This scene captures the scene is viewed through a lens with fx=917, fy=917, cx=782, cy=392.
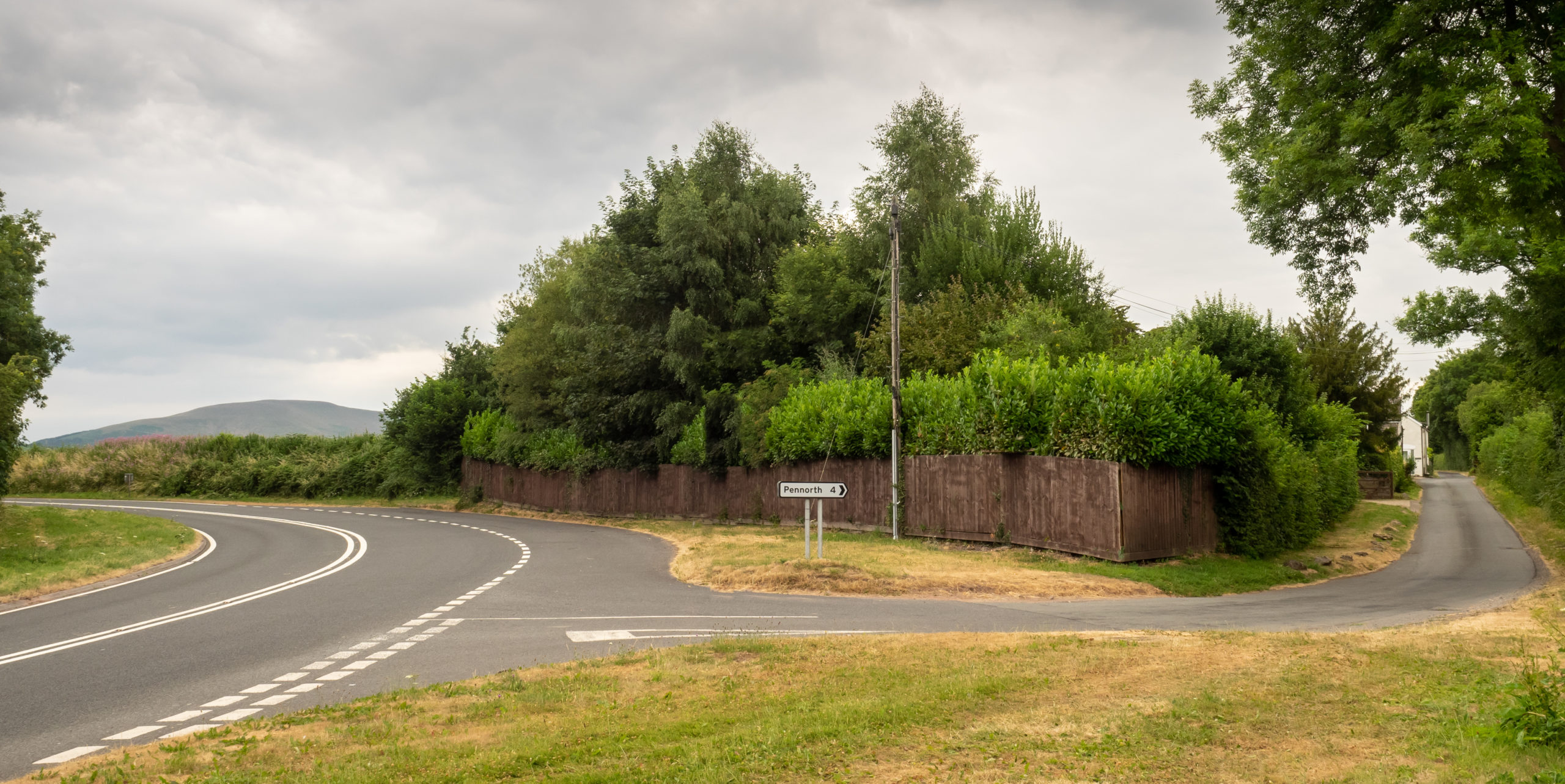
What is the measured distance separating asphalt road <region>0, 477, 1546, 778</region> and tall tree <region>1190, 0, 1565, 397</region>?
5.39 m

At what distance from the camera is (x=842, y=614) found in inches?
519

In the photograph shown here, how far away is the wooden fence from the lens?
18703 mm

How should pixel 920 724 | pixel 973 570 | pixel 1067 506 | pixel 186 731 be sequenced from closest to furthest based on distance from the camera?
pixel 920 724, pixel 186 731, pixel 973 570, pixel 1067 506

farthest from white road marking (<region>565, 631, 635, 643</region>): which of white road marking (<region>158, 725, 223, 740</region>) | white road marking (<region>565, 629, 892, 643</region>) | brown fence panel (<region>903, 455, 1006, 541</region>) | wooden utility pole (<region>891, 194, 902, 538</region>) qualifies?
wooden utility pole (<region>891, 194, 902, 538</region>)

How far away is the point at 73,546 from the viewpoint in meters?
23.1

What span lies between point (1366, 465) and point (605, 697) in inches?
2111

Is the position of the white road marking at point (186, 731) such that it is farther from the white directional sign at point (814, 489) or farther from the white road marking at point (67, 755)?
the white directional sign at point (814, 489)

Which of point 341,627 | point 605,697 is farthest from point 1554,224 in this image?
point 341,627

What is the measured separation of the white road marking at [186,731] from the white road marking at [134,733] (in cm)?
20

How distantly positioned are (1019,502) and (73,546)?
924 inches

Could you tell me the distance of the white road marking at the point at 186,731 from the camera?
6785 mm

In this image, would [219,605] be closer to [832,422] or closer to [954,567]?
[954,567]

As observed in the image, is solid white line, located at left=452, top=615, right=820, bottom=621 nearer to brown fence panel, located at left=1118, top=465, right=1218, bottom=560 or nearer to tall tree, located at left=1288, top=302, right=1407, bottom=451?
brown fence panel, located at left=1118, top=465, right=1218, bottom=560

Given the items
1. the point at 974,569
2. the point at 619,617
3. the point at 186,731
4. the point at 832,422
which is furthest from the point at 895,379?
the point at 186,731
